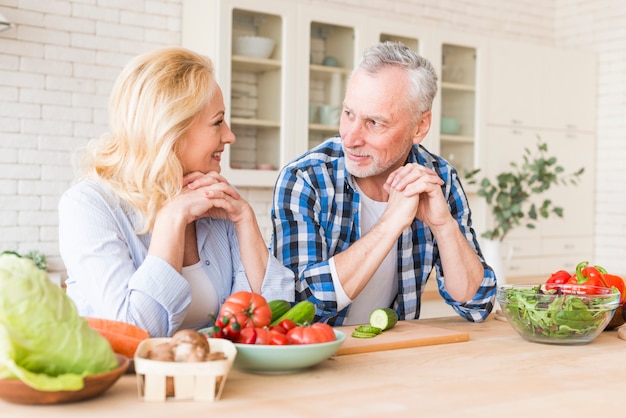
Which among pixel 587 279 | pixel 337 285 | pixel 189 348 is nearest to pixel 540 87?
pixel 587 279

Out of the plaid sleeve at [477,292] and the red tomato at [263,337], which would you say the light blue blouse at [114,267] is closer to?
the red tomato at [263,337]

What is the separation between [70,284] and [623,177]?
476 cm

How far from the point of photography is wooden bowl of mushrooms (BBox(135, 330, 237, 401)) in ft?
4.34

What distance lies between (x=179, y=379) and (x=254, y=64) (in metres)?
3.23

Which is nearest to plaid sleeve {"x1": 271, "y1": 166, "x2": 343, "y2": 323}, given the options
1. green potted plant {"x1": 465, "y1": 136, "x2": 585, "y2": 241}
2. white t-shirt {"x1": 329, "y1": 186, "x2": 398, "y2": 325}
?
white t-shirt {"x1": 329, "y1": 186, "x2": 398, "y2": 325}

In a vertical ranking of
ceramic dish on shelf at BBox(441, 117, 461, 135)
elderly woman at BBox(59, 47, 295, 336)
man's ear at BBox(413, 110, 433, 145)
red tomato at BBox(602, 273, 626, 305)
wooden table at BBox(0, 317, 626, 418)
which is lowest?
wooden table at BBox(0, 317, 626, 418)

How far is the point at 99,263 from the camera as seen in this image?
6.11ft

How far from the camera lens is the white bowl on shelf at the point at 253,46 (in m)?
4.32

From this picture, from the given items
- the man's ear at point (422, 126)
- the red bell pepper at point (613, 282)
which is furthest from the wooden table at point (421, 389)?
the man's ear at point (422, 126)

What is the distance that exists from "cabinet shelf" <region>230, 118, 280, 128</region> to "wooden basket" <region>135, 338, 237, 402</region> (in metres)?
3.07

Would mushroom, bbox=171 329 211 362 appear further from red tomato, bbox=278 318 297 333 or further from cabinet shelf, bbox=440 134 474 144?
cabinet shelf, bbox=440 134 474 144

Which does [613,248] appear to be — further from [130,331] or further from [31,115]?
[130,331]

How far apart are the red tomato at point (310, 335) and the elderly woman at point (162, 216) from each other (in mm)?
305

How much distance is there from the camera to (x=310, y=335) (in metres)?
1.56
